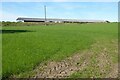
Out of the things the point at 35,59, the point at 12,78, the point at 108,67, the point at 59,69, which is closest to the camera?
the point at 12,78

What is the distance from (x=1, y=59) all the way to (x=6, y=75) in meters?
4.16

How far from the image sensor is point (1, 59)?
1852 cm

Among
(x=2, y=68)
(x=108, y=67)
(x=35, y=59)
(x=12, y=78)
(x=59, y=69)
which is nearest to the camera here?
(x=12, y=78)

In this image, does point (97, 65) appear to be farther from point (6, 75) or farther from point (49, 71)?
point (6, 75)

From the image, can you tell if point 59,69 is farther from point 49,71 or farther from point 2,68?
point 2,68

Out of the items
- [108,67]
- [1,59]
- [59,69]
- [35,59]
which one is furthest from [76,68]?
[1,59]

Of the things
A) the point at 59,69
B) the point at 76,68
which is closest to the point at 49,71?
the point at 59,69

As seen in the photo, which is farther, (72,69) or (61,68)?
(61,68)

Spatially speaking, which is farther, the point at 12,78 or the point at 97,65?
the point at 97,65

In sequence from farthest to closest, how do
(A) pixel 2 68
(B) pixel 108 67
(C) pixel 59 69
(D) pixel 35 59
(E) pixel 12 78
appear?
(D) pixel 35 59 < (B) pixel 108 67 < (C) pixel 59 69 < (A) pixel 2 68 < (E) pixel 12 78

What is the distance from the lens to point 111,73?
1594cm

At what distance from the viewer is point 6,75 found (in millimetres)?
14531

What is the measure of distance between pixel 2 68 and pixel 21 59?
3.14 metres

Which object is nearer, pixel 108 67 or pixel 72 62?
pixel 108 67
